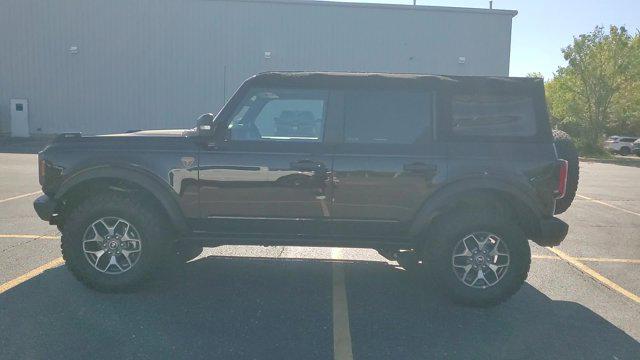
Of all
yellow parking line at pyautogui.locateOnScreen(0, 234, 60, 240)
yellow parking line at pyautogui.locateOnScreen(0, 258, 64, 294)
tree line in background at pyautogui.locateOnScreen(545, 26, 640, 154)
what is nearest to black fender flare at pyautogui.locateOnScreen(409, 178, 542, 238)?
yellow parking line at pyautogui.locateOnScreen(0, 258, 64, 294)

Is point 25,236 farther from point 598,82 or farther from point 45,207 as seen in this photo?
point 598,82

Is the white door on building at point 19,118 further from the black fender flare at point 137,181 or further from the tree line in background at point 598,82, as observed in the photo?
the tree line in background at point 598,82

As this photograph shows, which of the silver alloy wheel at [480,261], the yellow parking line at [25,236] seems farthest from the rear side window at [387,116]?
the yellow parking line at [25,236]

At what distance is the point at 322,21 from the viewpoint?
24359mm

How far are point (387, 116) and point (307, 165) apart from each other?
0.84 meters

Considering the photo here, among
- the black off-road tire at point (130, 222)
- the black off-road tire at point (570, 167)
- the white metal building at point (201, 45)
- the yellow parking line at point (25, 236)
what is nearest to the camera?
the black off-road tire at point (130, 222)

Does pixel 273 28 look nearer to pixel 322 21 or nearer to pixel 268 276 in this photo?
pixel 322 21

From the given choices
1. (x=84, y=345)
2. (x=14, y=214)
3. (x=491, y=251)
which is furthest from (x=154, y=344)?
(x=14, y=214)

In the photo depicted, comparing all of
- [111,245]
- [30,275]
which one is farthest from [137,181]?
[30,275]

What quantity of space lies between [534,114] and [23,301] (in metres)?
4.62

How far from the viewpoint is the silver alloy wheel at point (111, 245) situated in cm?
434

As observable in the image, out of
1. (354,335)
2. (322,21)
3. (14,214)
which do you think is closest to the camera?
(354,335)

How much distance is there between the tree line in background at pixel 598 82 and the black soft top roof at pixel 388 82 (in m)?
31.8

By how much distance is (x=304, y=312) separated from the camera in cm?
407
